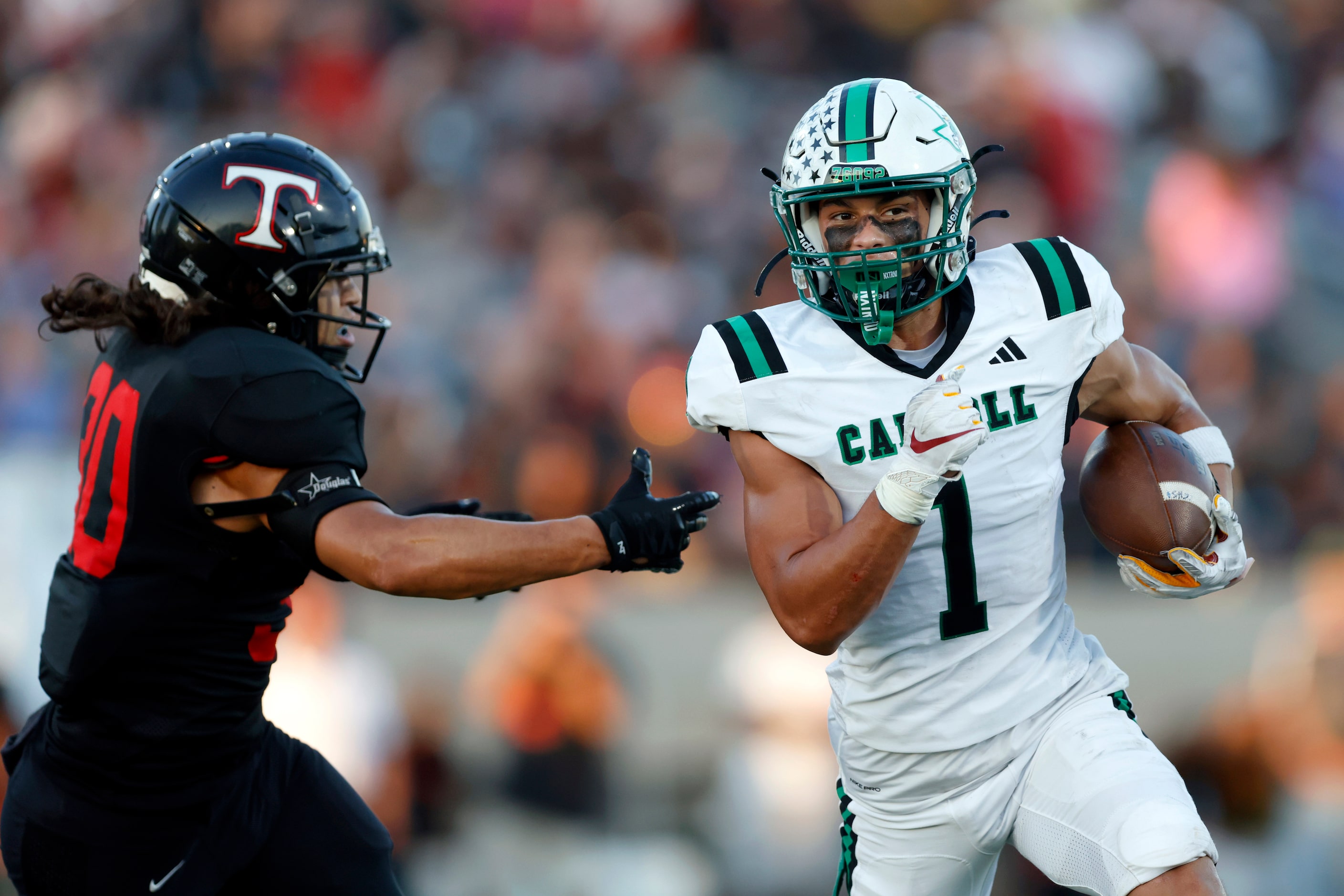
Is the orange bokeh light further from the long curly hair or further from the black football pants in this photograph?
the long curly hair

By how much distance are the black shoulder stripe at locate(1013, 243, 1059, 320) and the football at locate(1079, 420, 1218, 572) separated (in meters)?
0.37

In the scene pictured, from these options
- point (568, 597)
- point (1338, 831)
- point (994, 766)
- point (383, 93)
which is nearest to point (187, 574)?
point (994, 766)

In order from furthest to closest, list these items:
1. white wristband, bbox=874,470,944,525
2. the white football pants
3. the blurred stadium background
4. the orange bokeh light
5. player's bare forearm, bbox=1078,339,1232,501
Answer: the orange bokeh light → the blurred stadium background → player's bare forearm, bbox=1078,339,1232,501 → the white football pants → white wristband, bbox=874,470,944,525

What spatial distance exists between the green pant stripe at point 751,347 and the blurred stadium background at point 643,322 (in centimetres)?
298

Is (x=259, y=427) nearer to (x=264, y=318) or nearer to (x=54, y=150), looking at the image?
(x=264, y=318)

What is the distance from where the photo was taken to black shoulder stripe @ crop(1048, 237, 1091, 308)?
122 inches

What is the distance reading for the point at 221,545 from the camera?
9.50ft

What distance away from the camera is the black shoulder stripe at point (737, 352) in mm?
2973

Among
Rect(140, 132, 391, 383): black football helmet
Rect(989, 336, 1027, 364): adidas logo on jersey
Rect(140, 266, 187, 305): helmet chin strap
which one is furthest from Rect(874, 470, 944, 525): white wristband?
Rect(140, 266, 187, 305): helmet chin strap

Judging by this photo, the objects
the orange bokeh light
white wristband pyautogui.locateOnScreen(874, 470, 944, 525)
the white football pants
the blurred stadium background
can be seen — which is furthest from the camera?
the orange bokeh light

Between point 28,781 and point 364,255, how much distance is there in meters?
1.40

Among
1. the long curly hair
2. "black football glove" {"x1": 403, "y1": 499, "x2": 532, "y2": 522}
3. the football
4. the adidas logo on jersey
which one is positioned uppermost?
the long curly hair

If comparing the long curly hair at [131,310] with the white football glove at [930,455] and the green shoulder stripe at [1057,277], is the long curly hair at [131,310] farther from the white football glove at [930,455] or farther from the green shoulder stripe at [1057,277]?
the green shoulder stripe at [1057,277]

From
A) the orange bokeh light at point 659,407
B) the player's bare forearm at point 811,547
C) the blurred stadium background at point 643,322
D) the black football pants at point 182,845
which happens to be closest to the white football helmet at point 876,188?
the player's bare forearm at point 811,547
